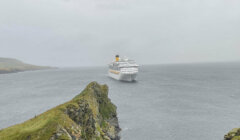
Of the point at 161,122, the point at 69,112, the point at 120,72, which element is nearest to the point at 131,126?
the point at 161,122

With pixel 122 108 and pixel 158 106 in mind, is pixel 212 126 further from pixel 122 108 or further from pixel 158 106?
pixel 122 108

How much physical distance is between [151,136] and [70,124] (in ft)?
62.6

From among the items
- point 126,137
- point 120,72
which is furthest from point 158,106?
point 120,72

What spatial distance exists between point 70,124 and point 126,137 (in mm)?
16780

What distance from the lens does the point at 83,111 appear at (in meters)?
16.7

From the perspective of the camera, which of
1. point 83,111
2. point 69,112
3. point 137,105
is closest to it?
point 69,112

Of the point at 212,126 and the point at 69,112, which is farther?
the point at 212,126

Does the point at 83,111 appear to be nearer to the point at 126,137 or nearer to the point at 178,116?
the point at 126,137

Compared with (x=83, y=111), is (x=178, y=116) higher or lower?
lower

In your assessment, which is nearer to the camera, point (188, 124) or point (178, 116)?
point (188, 124)

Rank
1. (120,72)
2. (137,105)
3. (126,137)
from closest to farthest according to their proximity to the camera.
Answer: (126,137) < (137,105) < (120,72)

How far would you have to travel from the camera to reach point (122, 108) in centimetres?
4181

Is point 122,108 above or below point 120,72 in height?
below

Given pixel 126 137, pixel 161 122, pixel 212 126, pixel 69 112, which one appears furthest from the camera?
pixel 161 122
